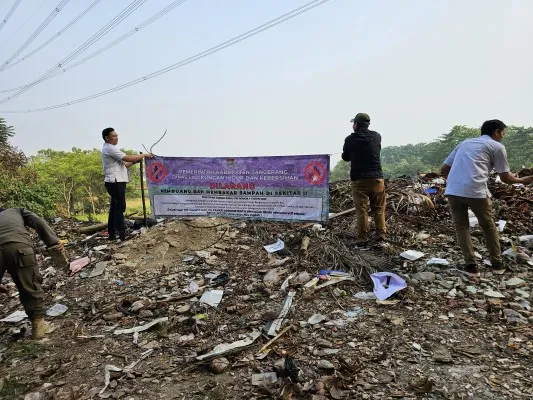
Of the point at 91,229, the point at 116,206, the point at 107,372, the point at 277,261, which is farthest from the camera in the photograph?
the point at 91,229

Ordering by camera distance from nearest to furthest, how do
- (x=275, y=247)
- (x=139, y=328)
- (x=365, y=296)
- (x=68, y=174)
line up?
(x=139, y=328) < (x=365, y=296) < (x=275, y=247) < (x=68, y=174)

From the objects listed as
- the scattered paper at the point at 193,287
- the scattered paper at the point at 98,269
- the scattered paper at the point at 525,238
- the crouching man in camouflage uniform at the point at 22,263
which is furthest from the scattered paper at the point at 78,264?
the scattered paper at the point at 525,238

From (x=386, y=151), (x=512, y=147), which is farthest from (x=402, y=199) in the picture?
(x=386, y=151)

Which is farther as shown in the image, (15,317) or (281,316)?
(15,317)

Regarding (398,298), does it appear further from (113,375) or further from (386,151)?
(386,151)

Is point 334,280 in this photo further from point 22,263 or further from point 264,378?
point 22,263

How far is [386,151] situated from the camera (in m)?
83.0

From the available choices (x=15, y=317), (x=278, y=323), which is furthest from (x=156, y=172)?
(x=278, y=323)

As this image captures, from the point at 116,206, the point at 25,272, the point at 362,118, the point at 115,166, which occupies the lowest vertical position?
the point at 25,272

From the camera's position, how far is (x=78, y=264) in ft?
16.7

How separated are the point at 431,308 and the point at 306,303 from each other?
1161mm

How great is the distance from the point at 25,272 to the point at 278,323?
7.86ft

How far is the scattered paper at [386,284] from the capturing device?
360 centimetres

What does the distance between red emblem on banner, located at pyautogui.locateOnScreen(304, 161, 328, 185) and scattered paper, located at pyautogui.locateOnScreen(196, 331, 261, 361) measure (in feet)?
8.45
